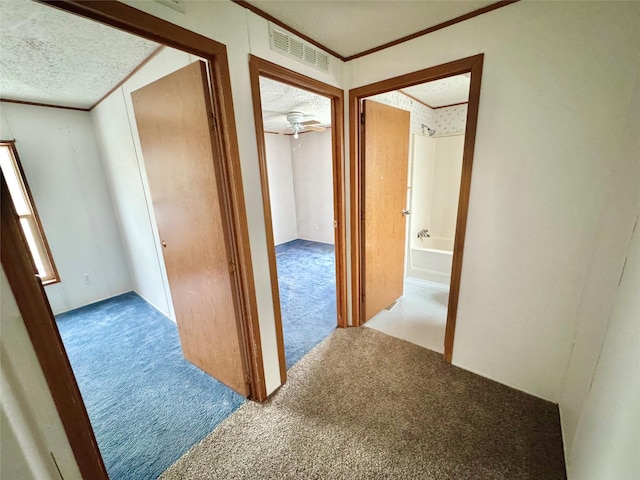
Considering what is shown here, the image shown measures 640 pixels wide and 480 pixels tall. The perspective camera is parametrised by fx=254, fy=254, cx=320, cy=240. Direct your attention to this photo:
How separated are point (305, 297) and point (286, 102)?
2.30 meters

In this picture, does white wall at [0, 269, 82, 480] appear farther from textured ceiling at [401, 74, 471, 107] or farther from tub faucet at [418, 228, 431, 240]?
tub faucet at [418, 228, 431, 240]

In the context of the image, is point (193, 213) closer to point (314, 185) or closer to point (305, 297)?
point (305, 297)

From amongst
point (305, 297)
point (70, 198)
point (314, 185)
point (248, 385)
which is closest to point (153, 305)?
point (70, 198)

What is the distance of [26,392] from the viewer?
556 millimetres

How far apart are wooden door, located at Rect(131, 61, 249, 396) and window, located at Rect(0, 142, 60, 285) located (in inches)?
72.6

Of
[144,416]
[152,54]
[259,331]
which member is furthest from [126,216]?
[259,331]

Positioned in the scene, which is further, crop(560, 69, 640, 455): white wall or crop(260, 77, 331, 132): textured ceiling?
crop(260, 77, 331, 132): textured ceiling

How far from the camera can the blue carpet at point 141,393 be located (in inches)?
55.6

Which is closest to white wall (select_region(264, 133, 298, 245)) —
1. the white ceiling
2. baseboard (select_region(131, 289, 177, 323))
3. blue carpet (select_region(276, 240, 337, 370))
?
blue carpet (select_region(276, 240, 337, 370))

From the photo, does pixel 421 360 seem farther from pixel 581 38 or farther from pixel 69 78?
pixel 69 78

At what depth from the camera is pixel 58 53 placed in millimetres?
1619

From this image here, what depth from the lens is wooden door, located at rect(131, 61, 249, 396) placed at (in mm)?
1363

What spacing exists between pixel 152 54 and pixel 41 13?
1.84ft

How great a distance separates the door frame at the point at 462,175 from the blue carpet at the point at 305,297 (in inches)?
16.2
